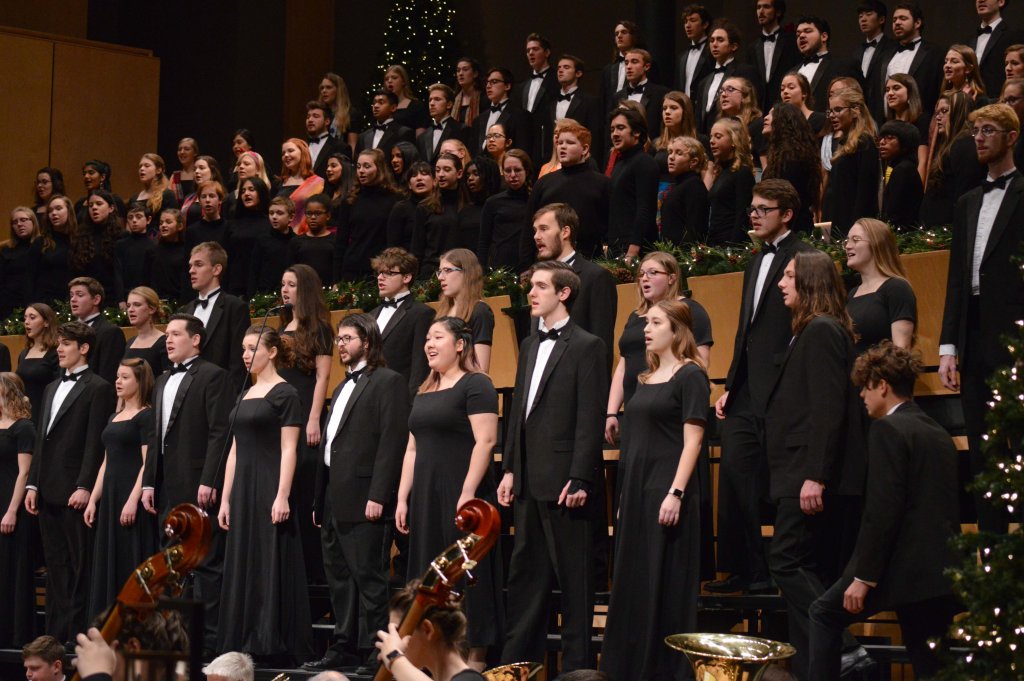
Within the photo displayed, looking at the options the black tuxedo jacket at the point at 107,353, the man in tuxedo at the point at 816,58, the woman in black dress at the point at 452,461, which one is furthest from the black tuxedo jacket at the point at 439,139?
the woman in black dress at the point at 452,461

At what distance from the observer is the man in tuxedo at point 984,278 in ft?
17.0

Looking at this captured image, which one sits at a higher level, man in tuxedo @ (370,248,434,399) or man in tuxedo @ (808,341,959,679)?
man in tuxedo @ (370,248,434,399)

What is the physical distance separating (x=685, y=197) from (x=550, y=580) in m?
2.84

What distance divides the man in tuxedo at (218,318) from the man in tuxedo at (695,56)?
12.7 feet

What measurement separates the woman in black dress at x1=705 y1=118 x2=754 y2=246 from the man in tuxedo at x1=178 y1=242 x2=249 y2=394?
2613 mm

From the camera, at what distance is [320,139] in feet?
37.8

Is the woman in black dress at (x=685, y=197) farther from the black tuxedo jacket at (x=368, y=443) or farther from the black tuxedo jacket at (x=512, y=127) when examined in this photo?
the black tuxedo jacket at (x=512, y=127)

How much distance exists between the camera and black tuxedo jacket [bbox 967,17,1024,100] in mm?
8478

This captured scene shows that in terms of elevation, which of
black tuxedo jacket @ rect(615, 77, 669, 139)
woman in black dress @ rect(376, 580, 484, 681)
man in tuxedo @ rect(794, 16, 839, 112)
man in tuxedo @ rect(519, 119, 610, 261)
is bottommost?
Answer: woman in black dress @ rect(376, 580, 484, 681)

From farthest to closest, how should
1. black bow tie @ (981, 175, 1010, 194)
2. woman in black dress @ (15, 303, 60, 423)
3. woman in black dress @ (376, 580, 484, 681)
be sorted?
woman in black dress @ (15, 303, 60, 423)
black bow tie @ (981, 175, 1010, 194)
woman in black dress @ (376, 580, 484, 681)

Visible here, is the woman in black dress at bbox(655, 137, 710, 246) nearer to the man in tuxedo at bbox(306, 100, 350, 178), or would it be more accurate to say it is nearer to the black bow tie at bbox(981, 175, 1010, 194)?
the black bow tie at bbox(981, 175, 1010, 194)

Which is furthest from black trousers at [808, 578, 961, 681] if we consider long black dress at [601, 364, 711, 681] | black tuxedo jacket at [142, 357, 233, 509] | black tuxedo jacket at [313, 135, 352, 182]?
black tuxedo jacket at [313, 135, 352, 182]

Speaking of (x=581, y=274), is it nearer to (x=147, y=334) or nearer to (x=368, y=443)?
(x=368, y=443)

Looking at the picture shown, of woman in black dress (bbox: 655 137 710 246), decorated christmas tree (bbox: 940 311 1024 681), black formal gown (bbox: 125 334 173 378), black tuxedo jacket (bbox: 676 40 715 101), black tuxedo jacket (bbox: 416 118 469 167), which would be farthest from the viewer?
black tuxedo jacket (bbox: 416 118 469 167)
